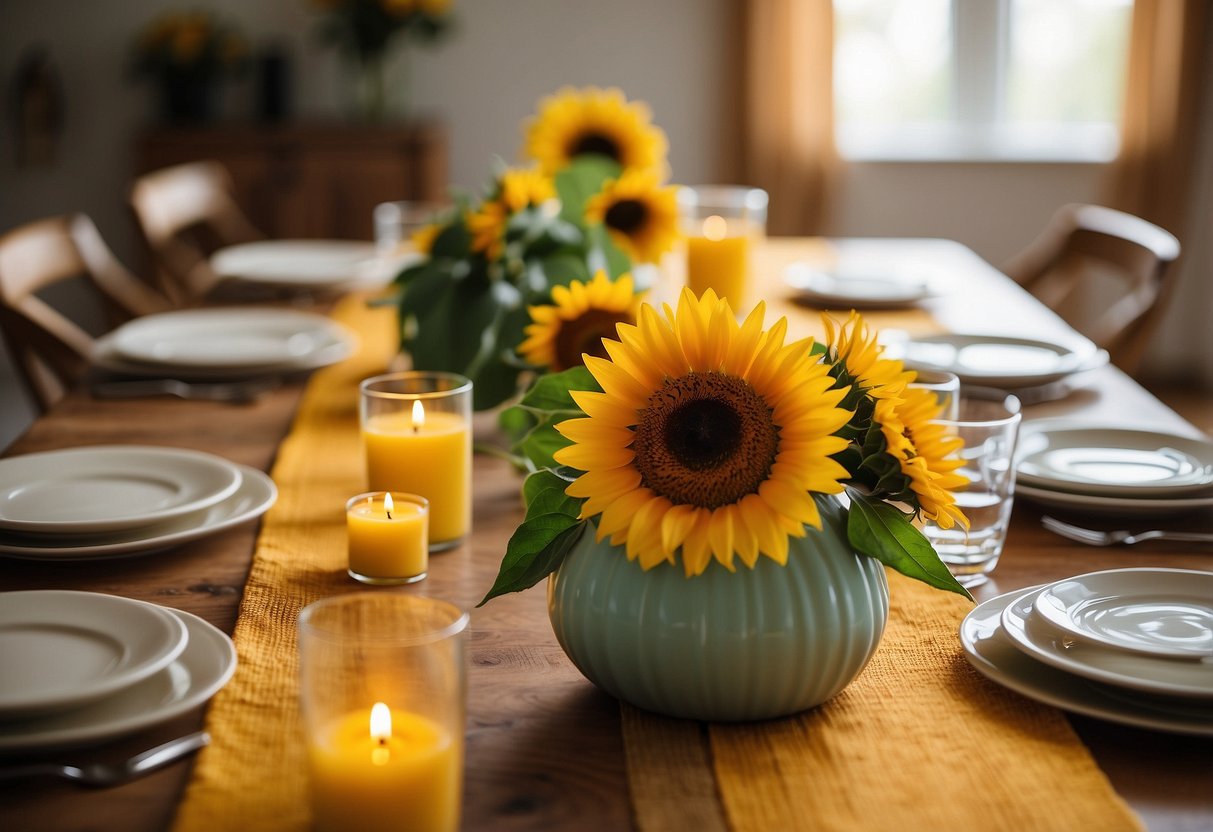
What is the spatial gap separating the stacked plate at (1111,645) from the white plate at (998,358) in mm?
602

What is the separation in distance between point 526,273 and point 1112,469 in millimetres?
598

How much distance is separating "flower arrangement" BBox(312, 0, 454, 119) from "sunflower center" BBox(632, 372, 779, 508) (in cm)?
332

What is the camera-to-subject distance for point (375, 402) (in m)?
1.04

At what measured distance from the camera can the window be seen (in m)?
4.34

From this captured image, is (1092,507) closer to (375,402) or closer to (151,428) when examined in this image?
(375,402)

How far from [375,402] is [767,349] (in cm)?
43

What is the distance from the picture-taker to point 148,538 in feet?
3.22

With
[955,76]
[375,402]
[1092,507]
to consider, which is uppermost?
[955,76]

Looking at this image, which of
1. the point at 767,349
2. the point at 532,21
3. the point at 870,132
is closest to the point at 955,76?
the point at 870,132

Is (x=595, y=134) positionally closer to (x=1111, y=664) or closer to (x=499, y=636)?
(x=499, y=636)

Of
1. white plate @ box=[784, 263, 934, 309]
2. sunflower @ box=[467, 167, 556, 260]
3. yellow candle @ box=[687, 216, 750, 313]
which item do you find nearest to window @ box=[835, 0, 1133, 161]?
white plate @ box=[784, 263, 934, 309]

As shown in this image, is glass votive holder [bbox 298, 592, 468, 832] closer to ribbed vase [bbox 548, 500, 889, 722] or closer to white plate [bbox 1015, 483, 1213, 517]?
ribbed vase [bbox 548, 500, 889, 722]

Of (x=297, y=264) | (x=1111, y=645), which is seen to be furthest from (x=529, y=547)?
(x=297, y=264)

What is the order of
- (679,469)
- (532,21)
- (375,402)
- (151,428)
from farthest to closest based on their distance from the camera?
(532,21)
(151,428)
(375,402)
(679,469)
